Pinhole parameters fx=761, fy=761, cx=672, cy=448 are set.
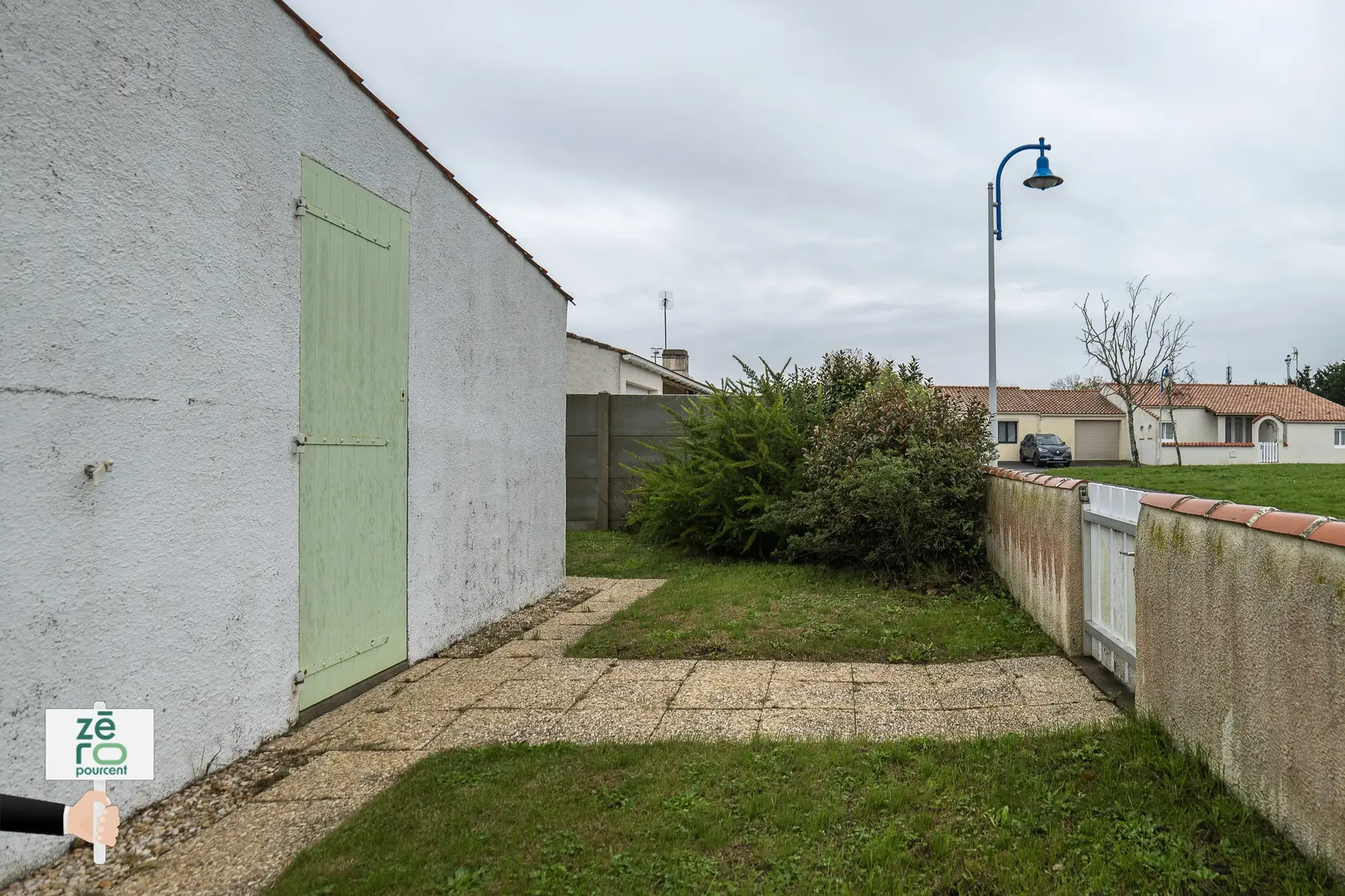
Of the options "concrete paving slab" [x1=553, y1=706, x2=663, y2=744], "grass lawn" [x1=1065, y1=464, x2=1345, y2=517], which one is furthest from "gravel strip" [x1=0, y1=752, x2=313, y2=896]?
"grass lawn" [x1=1065, y1=464, x2=1345, y2=517]

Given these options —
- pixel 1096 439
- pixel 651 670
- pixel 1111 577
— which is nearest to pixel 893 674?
pixel 1111 577

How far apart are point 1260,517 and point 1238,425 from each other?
4928 centimetres

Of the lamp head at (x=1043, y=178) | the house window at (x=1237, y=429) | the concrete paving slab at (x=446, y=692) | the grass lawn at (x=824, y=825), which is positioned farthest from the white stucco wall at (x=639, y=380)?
the house window at (x=1237, y=429)

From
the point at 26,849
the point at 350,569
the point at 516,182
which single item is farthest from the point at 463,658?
the point at 516,182

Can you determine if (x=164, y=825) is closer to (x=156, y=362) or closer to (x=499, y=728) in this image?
(x=499, y=728)

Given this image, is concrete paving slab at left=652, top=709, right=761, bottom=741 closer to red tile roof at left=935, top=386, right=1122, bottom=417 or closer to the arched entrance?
red tile roof at left=935, top=386, right=1122, bottom=417

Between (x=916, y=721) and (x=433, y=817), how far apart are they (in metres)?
2.49

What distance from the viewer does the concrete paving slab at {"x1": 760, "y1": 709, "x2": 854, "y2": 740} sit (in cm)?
394

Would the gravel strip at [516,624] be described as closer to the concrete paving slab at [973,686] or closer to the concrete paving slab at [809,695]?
the concrete paving slab at [809,695]

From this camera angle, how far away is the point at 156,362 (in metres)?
3.27

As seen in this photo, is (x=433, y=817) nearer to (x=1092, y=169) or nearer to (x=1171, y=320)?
(x=1092, y=169)

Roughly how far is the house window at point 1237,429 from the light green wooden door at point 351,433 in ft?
161

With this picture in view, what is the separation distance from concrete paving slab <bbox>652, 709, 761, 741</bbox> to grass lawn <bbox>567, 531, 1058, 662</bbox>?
50.1 inches

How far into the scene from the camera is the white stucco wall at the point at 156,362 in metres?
2.71
